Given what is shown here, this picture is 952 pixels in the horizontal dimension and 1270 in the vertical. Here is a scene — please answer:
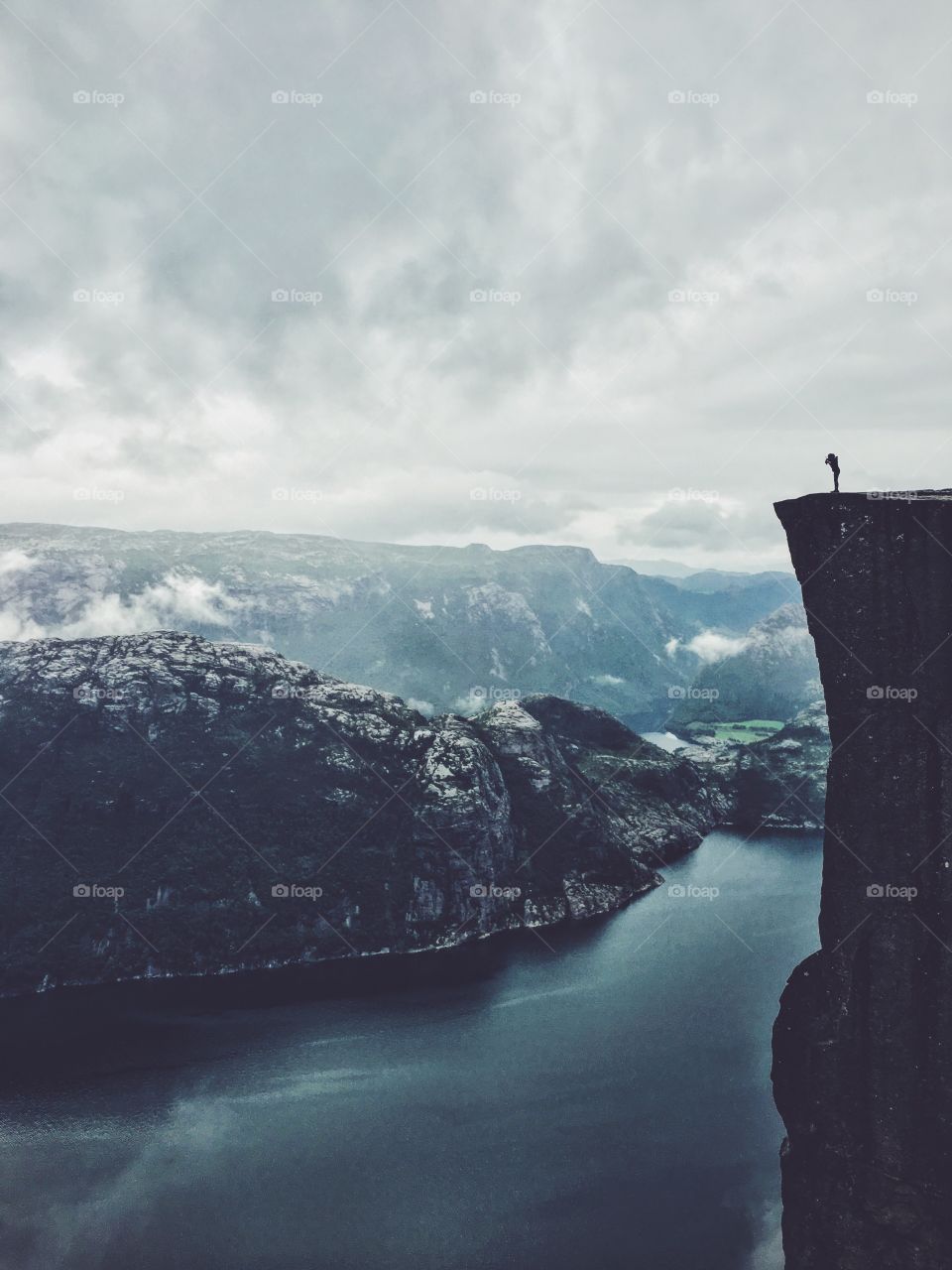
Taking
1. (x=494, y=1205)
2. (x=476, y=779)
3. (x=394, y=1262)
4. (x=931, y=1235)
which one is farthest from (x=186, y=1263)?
(x=476, y=779)

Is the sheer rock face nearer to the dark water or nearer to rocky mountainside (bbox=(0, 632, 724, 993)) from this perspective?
the dark water

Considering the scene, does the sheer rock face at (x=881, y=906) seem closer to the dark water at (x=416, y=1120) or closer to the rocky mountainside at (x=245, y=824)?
the dark water at (x=416, y=1120)

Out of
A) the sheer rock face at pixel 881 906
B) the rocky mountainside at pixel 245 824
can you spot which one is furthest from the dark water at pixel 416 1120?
the sheer rock face at pixel 881 906

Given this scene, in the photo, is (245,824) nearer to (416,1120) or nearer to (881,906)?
(416,1120)

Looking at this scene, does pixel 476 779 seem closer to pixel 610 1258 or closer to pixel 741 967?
pixel 741 967

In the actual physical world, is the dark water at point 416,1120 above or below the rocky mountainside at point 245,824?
below

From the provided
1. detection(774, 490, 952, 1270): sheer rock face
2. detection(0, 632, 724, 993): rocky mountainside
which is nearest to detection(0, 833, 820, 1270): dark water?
detection(0, 632, 724, 993): rocky mountainside

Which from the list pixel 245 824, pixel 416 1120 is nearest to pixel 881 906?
pixel 416 1120
